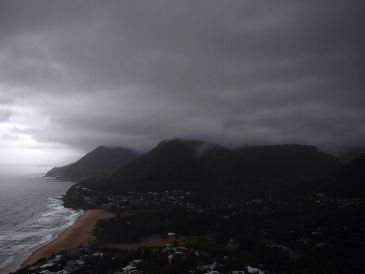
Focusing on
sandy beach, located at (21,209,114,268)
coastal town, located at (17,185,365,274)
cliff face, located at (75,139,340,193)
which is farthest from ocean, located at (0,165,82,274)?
cliff face, located at (75,139,340,193)

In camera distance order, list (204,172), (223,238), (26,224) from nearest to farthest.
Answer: (223,238) < (26,224) < (204,172)

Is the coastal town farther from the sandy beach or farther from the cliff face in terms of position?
the cliff face

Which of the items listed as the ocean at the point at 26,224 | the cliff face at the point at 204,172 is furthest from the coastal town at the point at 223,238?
the cliff face at the point at 204,172

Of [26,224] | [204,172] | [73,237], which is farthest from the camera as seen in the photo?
[204,172]

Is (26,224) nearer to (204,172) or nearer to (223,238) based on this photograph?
(223,238)

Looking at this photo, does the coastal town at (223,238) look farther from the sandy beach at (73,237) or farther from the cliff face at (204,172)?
the cliff face at (204,172)

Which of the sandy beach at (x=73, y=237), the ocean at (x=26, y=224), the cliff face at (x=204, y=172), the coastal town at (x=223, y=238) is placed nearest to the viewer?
the coastal town at (x=223, y=238)

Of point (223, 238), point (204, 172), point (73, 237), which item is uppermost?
point (204, 172)

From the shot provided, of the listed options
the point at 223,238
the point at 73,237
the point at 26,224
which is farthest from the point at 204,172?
the point at 223,238
